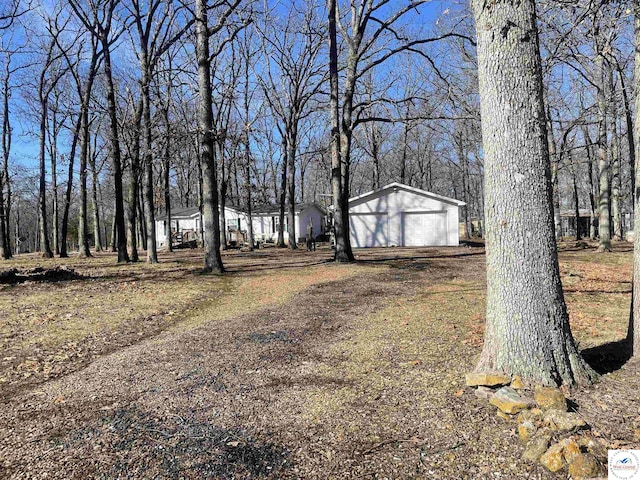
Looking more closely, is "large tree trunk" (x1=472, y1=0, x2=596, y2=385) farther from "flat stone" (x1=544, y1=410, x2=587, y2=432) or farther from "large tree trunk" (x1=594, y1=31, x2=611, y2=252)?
"large tree trunk" (x1=594, y1=31, x2=611, y2=252)

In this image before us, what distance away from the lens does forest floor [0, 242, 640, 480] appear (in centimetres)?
246

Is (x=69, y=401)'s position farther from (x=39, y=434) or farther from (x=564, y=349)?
(x=564, y=349)

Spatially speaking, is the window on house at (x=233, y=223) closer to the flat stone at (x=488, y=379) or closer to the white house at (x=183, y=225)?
the white house at (x=183, y=225)

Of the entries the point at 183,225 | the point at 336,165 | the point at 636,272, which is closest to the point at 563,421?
the point at 636,272

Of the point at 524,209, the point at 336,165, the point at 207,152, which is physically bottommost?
the point at 524,209

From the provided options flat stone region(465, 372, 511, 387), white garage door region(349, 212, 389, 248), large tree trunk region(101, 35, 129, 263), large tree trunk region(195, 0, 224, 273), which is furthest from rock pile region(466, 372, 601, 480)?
white garage door region(349, 212, 389, 248)

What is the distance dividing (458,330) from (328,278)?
5763mm

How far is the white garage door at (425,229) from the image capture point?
24266 millimetres

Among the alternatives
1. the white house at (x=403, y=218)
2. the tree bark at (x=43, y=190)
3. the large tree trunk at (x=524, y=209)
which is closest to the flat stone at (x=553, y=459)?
the large tree trunk at (x=524, y=209)

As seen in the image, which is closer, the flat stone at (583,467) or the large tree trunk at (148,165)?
the flat stone at (583,467)

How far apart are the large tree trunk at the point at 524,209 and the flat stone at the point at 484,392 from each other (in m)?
0.22

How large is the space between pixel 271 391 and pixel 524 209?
2.49 meters

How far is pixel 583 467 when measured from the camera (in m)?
2.14
